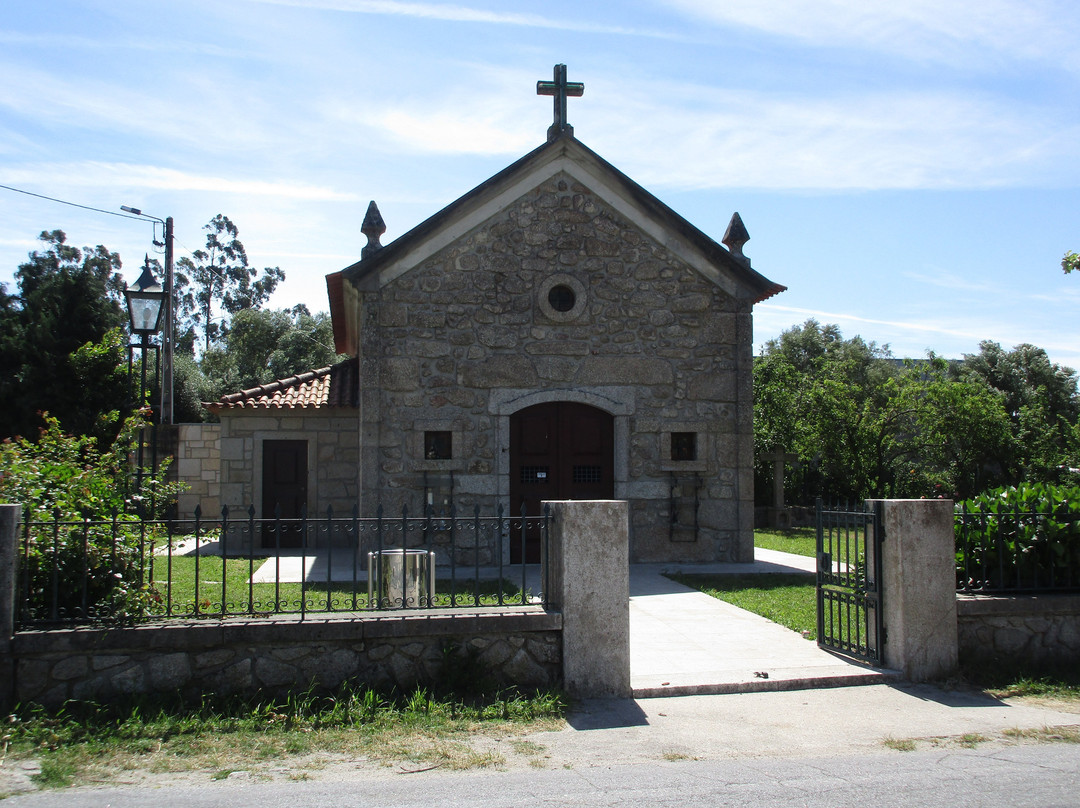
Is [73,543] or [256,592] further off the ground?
[73,543]

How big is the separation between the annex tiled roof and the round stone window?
4053 millimetres

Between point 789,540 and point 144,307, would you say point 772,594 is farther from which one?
point 144,307

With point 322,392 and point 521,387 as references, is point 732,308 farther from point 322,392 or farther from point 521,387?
point 322,392

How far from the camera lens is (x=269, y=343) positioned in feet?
137

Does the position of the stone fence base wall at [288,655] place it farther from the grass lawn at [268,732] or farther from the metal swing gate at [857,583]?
the metal swing gate at [857,583]

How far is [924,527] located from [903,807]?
282cm

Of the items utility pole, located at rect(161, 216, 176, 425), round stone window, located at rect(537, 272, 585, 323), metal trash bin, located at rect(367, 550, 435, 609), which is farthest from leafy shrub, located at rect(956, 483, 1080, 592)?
utility pole, located at rect(161, 216, 176, 425)

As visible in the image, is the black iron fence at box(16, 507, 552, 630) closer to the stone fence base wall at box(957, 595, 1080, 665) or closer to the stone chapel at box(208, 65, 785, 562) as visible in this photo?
the stone fence base wall at box(957, 595, 1080, 665)

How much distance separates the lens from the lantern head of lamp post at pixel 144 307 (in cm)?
995

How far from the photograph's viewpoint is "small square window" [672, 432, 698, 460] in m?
12.6

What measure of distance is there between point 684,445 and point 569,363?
2.17 m

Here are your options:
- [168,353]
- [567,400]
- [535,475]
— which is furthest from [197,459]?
[567,400]

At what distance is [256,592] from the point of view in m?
8.82

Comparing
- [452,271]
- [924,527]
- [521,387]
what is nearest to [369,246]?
[452,271]
